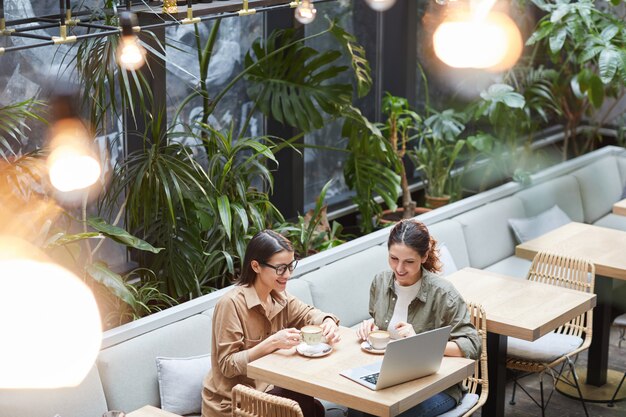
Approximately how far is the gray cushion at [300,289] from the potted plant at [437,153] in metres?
2.73

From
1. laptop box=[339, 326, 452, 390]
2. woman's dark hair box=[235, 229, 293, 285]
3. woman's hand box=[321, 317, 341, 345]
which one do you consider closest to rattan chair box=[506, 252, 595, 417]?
woman's hand box=[321, 317, 341, 345]

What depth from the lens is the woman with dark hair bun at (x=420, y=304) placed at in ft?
15.9

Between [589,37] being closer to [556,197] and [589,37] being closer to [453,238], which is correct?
[556,197]

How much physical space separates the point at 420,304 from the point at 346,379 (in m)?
0.73

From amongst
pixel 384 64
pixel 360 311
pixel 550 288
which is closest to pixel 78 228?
pixel 360 311

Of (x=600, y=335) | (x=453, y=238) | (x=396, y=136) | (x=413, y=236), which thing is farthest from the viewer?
(x=396, y=136)

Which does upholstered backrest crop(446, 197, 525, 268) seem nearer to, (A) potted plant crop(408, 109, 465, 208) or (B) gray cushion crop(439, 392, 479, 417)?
(A) potted plant crop(408, 109, 465, 208)

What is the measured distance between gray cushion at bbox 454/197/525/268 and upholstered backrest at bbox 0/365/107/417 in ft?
11.0

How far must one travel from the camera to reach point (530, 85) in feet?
31.6

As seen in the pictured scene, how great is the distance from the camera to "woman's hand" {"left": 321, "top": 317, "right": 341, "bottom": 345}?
486cm

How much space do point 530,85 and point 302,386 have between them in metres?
5.81

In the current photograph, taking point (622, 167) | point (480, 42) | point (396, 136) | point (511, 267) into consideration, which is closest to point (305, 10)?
point (396, 136)

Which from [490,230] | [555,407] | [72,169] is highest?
[72,169]

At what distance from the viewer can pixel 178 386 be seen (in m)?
5.11
